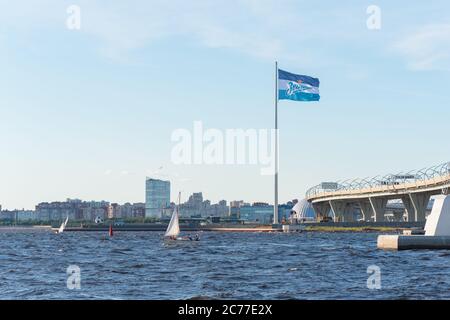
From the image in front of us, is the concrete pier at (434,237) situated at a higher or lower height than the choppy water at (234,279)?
higher

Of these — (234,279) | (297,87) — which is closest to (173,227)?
(297,87)

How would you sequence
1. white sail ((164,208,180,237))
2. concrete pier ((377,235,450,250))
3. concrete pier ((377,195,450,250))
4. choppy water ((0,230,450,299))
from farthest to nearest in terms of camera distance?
white sail ((164,208,180,237))
concrete pier ((377,195,450,250))
concrete pier ((377,235,450,250))
choppy water ((0,230,450,299))

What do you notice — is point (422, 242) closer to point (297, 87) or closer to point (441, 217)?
point (441, 217)

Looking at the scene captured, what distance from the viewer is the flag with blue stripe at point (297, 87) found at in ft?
575

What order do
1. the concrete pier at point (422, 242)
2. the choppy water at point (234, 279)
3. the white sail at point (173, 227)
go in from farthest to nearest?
the white sail at point (173, 227) < the concrete pier at point (422, 242) < the choppy water at point (234, 279)

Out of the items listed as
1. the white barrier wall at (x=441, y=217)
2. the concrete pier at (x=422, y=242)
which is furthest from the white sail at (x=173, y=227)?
the white barrier wall at (x=441, y=217)

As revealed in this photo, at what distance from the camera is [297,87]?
179 meters

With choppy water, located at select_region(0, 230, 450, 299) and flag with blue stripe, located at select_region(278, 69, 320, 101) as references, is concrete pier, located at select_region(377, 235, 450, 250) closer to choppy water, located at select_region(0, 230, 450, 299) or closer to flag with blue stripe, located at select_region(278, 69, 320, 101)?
choppy water, located at select_region(0, 230, 450, 299)

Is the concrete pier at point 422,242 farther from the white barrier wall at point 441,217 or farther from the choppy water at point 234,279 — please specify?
the choppy water at point 234,279

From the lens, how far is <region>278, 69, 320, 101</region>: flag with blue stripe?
6905 inches

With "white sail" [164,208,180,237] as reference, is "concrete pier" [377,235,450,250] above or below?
below

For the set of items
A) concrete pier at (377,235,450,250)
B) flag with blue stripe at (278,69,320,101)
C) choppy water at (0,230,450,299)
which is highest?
flag with blue stripe at (278,69,320,101)

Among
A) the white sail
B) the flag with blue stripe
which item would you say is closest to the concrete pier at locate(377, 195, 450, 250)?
the white sail
